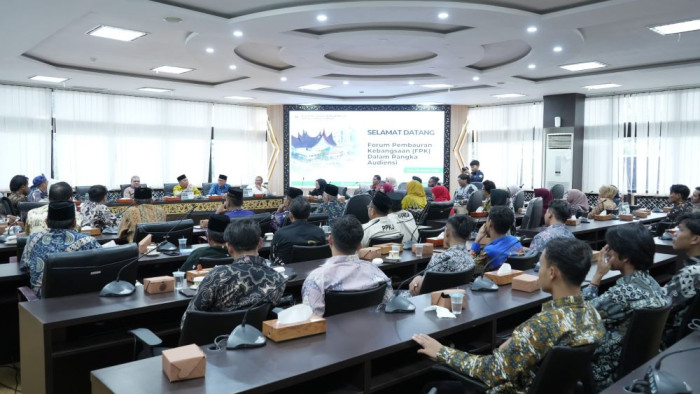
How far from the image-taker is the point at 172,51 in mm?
7828

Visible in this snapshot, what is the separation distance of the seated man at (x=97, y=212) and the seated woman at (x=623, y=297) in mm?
5328

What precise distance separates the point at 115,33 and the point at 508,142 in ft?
31.5

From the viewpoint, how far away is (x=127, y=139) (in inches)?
460

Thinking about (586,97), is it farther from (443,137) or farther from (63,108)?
(63,108)

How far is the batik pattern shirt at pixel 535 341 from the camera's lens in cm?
194

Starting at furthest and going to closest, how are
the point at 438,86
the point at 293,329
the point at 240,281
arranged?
1. the point at 438,86
2. the point at 240,281
3. the point at 293,329

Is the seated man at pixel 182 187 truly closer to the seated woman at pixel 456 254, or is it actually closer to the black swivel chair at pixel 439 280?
the seated woman at pixel 456 254

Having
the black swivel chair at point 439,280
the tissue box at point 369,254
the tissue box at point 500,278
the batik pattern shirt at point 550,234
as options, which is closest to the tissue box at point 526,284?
the tissue box at point 500,278

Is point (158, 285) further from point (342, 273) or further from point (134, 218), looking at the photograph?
point (134, 218)

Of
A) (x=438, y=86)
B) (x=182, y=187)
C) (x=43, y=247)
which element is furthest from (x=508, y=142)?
(x=43, y=247)

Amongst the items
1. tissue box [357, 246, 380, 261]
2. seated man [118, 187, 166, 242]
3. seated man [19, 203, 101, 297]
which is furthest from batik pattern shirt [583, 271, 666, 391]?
seated man [118, 187, 166, 242]

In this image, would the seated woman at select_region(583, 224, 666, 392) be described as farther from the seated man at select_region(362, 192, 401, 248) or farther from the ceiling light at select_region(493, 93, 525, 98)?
the ceiling light at select_region(493, 93, 525, 98)

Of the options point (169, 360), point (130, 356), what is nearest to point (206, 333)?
point (169, 360)

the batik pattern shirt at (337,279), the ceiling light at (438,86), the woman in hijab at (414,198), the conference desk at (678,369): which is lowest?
the conference desk at (678,369)
